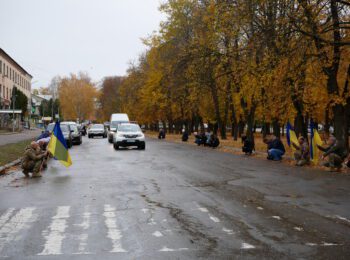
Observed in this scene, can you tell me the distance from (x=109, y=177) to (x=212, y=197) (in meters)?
5.06

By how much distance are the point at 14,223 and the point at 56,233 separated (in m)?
1.20

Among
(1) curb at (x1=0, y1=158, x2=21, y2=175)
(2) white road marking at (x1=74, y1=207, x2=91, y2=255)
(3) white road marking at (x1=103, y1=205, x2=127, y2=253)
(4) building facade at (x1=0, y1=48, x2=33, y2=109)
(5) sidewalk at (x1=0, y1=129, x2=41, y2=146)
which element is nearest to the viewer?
(2) white road marking at (x1=74, y1=207, x2=91, y2=255)

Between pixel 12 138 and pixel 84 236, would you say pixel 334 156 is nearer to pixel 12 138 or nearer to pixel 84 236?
pixel 84 236

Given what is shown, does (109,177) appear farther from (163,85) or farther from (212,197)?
(163,85)

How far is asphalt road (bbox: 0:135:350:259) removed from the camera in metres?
6.32

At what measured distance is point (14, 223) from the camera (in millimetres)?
8109

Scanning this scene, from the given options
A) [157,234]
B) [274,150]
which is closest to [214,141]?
[274,150]

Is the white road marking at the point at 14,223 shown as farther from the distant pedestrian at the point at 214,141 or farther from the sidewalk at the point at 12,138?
the distant pedestrian at the point at 214,141

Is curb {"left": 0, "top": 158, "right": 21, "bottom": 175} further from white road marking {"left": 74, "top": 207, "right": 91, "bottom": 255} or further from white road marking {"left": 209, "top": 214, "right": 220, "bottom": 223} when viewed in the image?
white road marking {"left": 209, "top": 214, "right": 220, "bottom": 223}

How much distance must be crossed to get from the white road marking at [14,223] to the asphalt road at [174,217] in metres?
0.02

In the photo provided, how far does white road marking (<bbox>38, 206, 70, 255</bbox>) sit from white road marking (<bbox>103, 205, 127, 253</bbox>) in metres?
0.67

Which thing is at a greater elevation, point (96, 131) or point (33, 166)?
point (96, 131)

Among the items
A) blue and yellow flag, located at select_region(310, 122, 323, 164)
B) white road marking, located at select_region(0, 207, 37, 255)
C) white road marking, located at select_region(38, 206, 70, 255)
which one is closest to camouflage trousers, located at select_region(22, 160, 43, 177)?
white road marking, located at select_region(0, 207, 37, 255)

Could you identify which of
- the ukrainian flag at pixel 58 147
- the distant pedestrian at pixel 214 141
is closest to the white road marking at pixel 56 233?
the ukrainian flag at pixel 58 147
